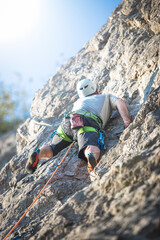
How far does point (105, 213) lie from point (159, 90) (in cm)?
178

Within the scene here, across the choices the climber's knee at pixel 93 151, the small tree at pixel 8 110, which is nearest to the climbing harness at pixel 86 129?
the climber's knee at pixel 93 151

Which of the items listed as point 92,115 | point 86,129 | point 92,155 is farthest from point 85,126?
point 92,155

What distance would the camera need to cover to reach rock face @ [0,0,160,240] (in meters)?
0.97

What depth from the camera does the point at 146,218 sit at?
0.76 meters

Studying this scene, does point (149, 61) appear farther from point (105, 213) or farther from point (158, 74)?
point (105, 213)

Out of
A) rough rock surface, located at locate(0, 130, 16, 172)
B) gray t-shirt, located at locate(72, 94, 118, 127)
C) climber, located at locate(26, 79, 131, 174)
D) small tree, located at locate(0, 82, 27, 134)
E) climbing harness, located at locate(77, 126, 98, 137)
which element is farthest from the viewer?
small tree, located at locate(0, 82, 27, 134)

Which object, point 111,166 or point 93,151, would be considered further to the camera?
point 93,151

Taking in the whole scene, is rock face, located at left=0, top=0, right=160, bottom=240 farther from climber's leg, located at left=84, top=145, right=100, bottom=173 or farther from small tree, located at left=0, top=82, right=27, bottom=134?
small tree, located at left=0, top=82, right=27, bottom=134

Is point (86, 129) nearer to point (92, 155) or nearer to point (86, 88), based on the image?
point (92, 155)

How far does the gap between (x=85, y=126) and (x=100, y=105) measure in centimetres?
69

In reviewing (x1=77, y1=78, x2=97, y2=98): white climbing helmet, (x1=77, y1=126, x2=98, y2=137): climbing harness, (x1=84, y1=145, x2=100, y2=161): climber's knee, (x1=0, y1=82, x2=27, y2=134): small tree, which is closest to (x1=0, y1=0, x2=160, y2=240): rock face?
(x1=84, y1=145, x2=100, y2=161): climber's knee

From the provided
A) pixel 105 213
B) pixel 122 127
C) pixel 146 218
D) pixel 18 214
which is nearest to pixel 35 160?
pixel 18 214

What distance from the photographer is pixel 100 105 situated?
11.7 feet

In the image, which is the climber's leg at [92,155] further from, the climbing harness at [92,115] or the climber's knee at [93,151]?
the climbing harness at [92,115]
